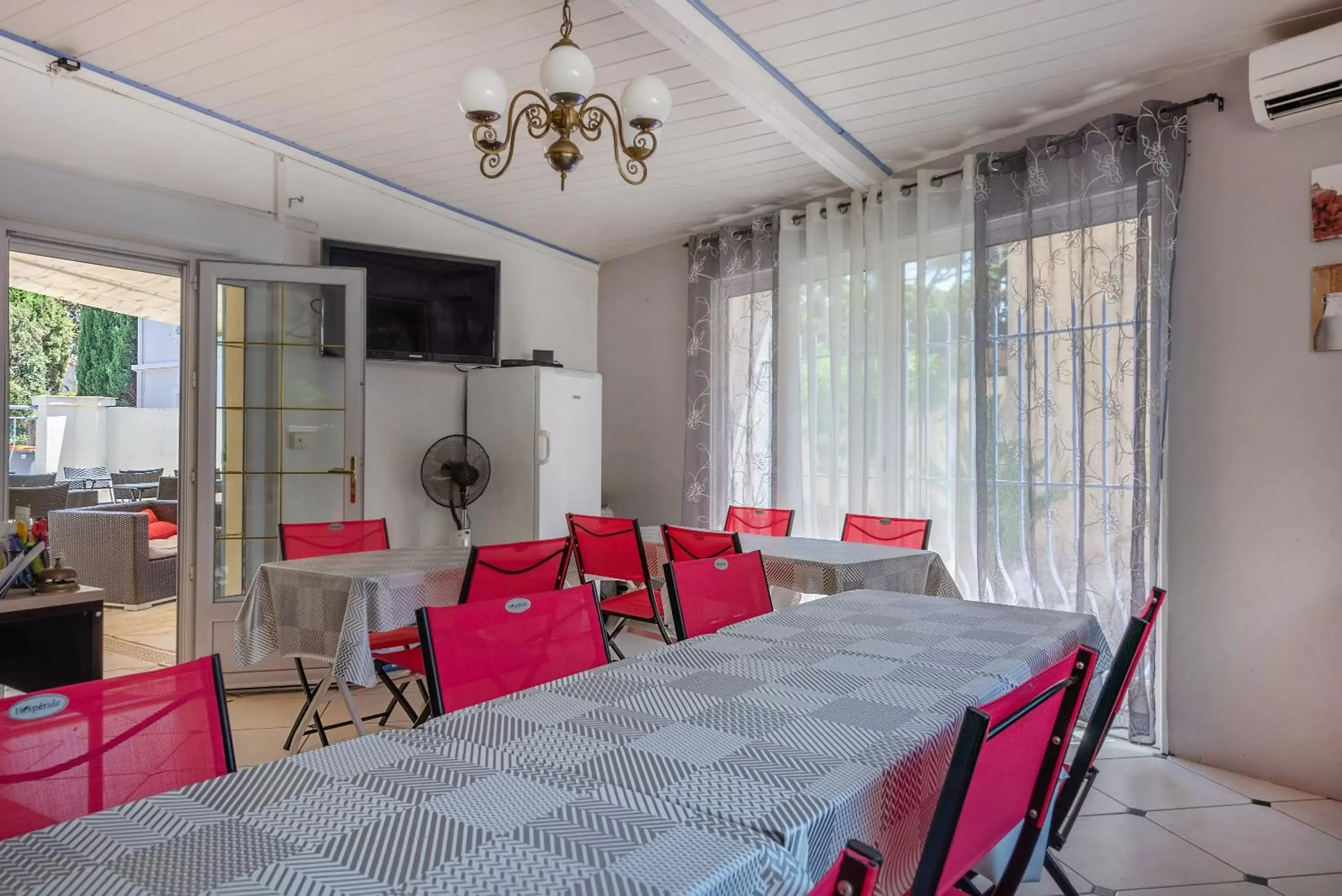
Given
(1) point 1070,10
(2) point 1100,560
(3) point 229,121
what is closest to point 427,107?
(3) point 229,121

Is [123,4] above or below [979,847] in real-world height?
above

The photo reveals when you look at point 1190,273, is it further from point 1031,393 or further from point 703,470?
point 703,470

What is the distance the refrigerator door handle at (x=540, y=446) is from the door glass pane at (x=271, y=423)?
1063 mm

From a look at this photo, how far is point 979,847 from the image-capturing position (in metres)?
1.11

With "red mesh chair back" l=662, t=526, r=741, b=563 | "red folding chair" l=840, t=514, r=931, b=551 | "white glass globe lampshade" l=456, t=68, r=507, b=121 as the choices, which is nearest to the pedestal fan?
"red mesh chair back" l=662, t=526, r=741, b=563

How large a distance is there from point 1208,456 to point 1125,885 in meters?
1.77

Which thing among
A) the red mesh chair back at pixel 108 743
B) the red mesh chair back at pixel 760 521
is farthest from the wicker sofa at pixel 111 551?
the red mesh chair back at pixel 108 743

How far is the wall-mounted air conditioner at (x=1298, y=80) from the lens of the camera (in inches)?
110

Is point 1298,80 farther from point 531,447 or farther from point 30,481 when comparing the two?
point 30,481

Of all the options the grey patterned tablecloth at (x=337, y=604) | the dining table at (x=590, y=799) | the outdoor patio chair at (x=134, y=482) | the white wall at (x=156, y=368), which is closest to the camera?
the dining table at (x=590, y=799)

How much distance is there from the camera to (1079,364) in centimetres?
353

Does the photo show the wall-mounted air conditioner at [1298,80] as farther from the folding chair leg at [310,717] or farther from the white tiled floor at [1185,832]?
the folding chair leg at [310,717]

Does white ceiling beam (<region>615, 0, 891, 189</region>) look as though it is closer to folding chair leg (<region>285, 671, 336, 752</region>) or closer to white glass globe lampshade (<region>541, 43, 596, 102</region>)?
white glass globe lampshade (<region>541, 43, 596, 102</region>)

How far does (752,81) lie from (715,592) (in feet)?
6.71
